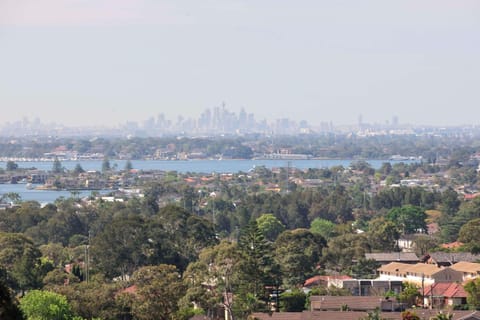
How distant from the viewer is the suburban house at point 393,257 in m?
33.1

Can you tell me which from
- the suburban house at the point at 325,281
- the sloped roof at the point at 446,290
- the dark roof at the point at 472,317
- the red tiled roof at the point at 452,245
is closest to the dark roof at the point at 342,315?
the dark roof at the point at 472,317

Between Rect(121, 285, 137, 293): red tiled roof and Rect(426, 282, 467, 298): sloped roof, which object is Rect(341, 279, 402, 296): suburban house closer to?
Rect(426, 282, 467, 298): sloped roof

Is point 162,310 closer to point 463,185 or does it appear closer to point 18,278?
point 18,278

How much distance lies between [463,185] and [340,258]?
49.2 m

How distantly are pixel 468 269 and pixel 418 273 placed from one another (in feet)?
4.37

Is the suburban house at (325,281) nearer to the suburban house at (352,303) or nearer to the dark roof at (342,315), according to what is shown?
the suburban house at (352,303)

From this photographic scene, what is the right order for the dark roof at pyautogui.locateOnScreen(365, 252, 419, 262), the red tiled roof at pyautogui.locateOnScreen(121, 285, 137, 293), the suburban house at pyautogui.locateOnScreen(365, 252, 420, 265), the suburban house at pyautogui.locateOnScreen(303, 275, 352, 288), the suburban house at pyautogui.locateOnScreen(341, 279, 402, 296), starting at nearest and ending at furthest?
the red tiled roof at pyautogui.locateOnScreen(121, 285, 137, 293) < the suburban house at pyautogui.locateOnScreen(341, 279, 402, 296) < the suburban house at pyautogui.locateOnScreen(303, 275, 352, 288) < the suburban house at pyautogui.locateOnScreen(365, 252, 420, 265) < the dark roof at pyautogui.locateOnScreen(365, 252, 419, 262)

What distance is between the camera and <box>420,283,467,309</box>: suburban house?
25.2m

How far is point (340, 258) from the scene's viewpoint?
105 feet

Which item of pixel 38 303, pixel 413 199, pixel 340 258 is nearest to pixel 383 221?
pixel 340 258

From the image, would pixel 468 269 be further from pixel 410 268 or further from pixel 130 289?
pixel 130 289

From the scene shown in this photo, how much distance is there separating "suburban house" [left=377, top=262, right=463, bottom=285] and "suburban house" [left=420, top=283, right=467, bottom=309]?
49.7 inches

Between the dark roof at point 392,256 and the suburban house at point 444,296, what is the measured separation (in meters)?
6.55

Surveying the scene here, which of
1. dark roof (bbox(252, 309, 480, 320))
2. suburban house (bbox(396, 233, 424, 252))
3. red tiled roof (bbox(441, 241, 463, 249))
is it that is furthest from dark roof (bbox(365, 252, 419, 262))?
dark roof (bbox(252, 309, 480, 320))
